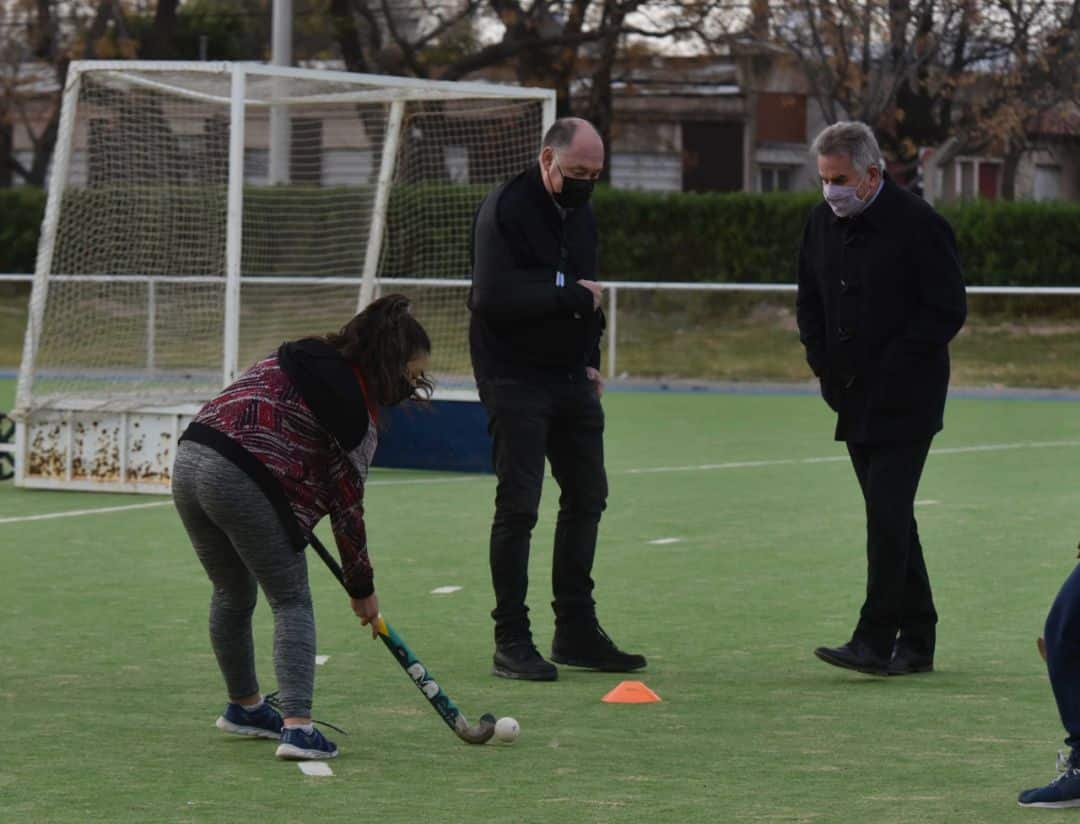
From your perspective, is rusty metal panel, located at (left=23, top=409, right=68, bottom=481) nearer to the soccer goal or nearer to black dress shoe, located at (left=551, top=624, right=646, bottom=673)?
the soccer goal

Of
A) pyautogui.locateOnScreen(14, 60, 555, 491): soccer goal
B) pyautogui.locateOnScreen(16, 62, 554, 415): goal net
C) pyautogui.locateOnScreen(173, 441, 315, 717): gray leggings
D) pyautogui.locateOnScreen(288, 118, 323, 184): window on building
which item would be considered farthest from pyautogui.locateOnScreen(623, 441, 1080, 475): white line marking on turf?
pyautogui.locateOnScreen(288, 118, 323, 184): window on building

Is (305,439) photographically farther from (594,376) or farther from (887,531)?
(887,531)

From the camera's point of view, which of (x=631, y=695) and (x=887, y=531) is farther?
(x=887, y=531)

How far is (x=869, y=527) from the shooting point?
7590 mm

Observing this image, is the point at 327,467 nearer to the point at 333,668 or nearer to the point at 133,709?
the point at 133,709

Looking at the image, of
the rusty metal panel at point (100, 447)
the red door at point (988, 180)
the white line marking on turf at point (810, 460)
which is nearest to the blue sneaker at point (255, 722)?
the rusty metal panel at point (100, 447)

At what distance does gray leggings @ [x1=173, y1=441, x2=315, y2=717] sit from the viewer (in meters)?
5.88

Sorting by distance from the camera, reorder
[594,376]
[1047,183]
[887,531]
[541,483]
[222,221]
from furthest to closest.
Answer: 1. [1047,183]
2. [222,221]
3. [594,376]
4. [541,483]
5. [887,531]

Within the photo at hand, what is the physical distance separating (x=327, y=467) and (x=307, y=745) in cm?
78

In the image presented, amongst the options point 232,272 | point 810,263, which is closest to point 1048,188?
point 232,272

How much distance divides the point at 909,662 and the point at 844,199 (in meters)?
1.66

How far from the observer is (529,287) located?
7414 mm

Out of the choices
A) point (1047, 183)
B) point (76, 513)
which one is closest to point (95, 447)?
point (76, 513)

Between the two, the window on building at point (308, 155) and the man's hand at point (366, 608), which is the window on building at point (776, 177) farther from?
the man's hand at point (366, 608)
